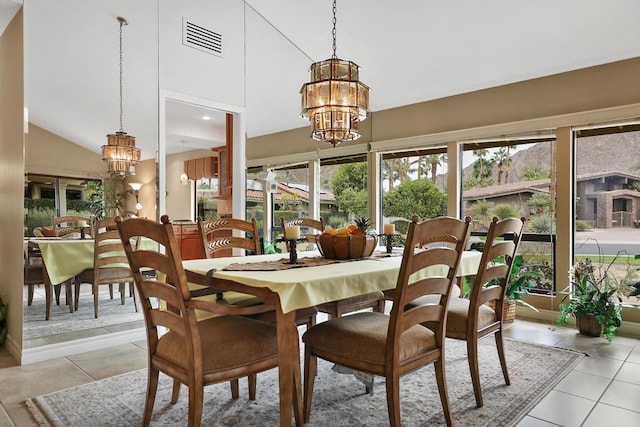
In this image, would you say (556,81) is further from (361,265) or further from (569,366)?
(361,265)

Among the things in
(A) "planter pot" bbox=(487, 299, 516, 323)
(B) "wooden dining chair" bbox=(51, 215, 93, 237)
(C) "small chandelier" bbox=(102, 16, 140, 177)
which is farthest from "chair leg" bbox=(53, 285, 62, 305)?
(A) "planter pot" bbox=(487, 299, 516, 323)

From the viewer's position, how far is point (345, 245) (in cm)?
242

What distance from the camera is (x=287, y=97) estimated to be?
497 centimetres

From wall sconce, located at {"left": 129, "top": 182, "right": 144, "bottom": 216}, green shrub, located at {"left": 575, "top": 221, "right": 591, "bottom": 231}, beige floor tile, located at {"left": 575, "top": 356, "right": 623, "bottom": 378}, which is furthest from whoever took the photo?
green shrub, located at {"left": 575, "top": 221, "right": 591, "bottom": 231}

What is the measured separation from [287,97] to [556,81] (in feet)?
9.20

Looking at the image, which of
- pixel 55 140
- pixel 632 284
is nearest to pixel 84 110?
pixel 55 140

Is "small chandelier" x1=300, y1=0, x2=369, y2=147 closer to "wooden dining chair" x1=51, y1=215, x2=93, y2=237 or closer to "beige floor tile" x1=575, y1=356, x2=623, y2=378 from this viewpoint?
"wooden dining chair" x1=51, y1=215, x2=93, y2=237

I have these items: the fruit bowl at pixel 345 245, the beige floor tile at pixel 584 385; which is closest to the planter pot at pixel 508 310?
the beige floor tile at pixel 584 385

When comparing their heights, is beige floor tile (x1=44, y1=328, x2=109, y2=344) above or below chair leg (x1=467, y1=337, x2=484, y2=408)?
below

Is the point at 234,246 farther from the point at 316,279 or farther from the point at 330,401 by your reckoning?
the point at 316,279

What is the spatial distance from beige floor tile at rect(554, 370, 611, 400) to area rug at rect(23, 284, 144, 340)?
127 inches

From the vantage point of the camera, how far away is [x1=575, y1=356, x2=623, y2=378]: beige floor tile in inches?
109

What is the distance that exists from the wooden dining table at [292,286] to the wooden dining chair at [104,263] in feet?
4.95

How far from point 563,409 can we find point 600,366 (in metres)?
0.89
